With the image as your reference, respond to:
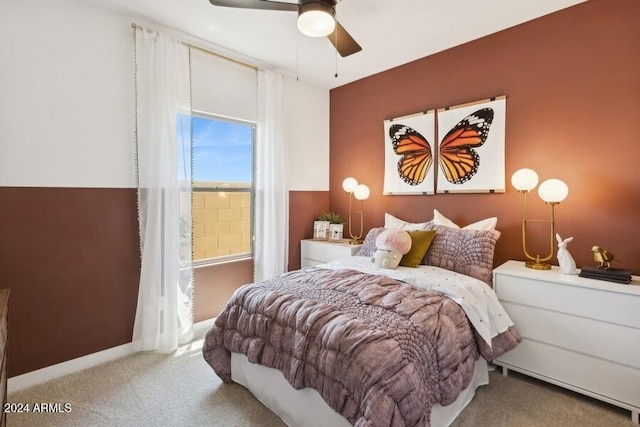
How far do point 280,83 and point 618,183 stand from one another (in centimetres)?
316

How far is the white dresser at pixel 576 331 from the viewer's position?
182 cm

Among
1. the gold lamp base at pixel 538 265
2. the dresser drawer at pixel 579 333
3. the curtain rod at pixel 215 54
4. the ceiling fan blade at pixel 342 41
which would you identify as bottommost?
the dresser drawer at pixel 579 333

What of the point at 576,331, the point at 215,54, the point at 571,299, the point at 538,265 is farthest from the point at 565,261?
the point at 215,54

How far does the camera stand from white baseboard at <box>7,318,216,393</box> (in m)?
2.11

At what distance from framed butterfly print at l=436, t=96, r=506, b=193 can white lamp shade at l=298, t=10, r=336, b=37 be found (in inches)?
67.4

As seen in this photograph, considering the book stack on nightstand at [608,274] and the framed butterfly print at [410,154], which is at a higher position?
the framed butterfly print at [410,154]

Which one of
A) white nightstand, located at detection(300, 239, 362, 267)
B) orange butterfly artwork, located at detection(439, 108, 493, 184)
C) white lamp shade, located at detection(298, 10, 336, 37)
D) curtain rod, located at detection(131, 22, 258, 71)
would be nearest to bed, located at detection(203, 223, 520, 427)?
orange butterfly artwork, located at detection(439, 108, 493, 184)

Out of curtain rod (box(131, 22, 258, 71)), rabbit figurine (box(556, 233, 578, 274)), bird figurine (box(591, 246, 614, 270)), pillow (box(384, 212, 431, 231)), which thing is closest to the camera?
bird figurine (box(591, 246, 614, 270))

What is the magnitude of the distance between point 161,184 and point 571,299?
3144 millimetres

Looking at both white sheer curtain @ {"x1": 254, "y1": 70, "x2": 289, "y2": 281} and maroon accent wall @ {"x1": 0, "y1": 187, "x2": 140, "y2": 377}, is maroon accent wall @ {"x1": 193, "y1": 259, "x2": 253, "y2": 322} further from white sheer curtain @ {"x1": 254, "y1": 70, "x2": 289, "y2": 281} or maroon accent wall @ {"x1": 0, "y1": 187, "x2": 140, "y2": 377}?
maroon accent wall @ {"x1": 0, "y1": 187, "x2": 140, "y2": 377}

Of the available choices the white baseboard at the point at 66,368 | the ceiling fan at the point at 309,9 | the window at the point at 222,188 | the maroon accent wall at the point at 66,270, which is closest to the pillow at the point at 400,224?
the window at the point at 222,188

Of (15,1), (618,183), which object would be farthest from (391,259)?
(15,1)

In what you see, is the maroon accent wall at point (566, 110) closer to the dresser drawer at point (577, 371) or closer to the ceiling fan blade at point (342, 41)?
the dresser drawer at point (577, 371)

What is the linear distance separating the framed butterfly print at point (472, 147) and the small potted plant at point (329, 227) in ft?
4.13
